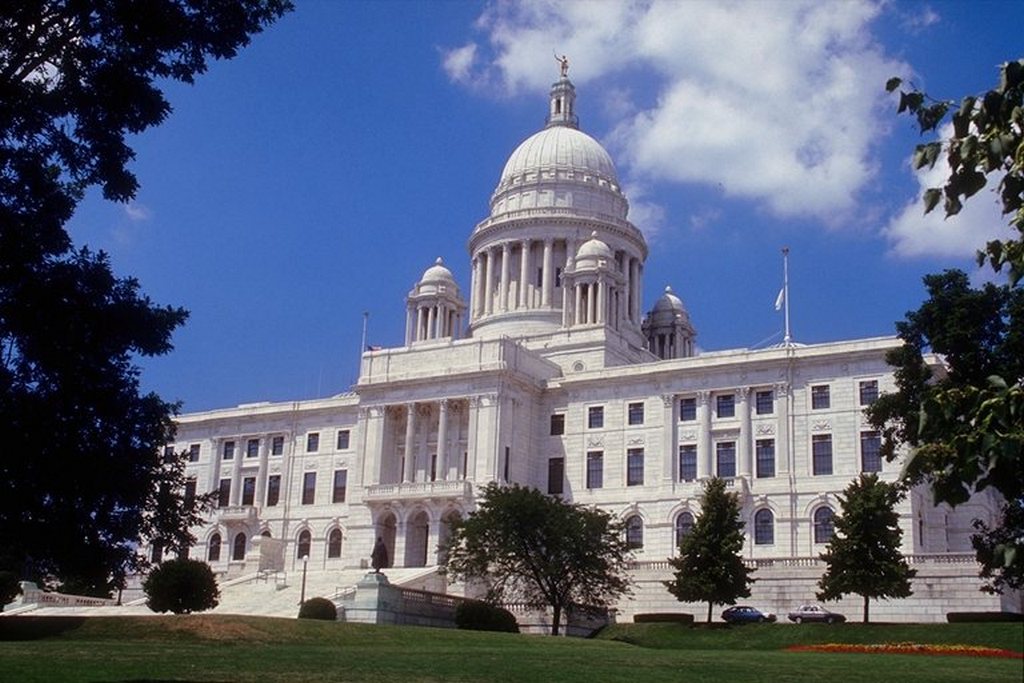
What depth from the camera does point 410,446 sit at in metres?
82.1

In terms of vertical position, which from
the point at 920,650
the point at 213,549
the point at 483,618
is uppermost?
the point at 213,549

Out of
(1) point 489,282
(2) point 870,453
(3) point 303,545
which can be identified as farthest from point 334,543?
(2) point 870,453

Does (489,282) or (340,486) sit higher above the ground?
(489,282)

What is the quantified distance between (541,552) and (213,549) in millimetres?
42373

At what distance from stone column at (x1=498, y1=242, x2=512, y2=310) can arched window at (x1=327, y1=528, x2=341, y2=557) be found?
25.3 metres

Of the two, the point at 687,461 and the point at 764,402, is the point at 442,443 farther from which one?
the point at 764,402

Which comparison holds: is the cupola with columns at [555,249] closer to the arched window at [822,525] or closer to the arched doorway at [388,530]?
the arched doorway at [388,530]

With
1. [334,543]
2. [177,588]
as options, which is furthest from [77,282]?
[334,543]

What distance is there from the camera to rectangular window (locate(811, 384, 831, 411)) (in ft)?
237

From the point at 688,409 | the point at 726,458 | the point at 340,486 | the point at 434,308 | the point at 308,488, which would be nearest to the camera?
the point at 726,458

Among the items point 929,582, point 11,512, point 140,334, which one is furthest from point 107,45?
point 929,582

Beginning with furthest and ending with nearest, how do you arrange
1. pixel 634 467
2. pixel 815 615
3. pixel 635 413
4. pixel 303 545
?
pixel 303 545, pixel 635 413, pixel 634 467, pixel 815 615

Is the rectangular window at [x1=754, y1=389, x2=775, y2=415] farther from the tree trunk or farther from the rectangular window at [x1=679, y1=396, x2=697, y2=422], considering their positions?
the tree trunk

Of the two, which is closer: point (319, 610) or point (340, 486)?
point (319, 610)
